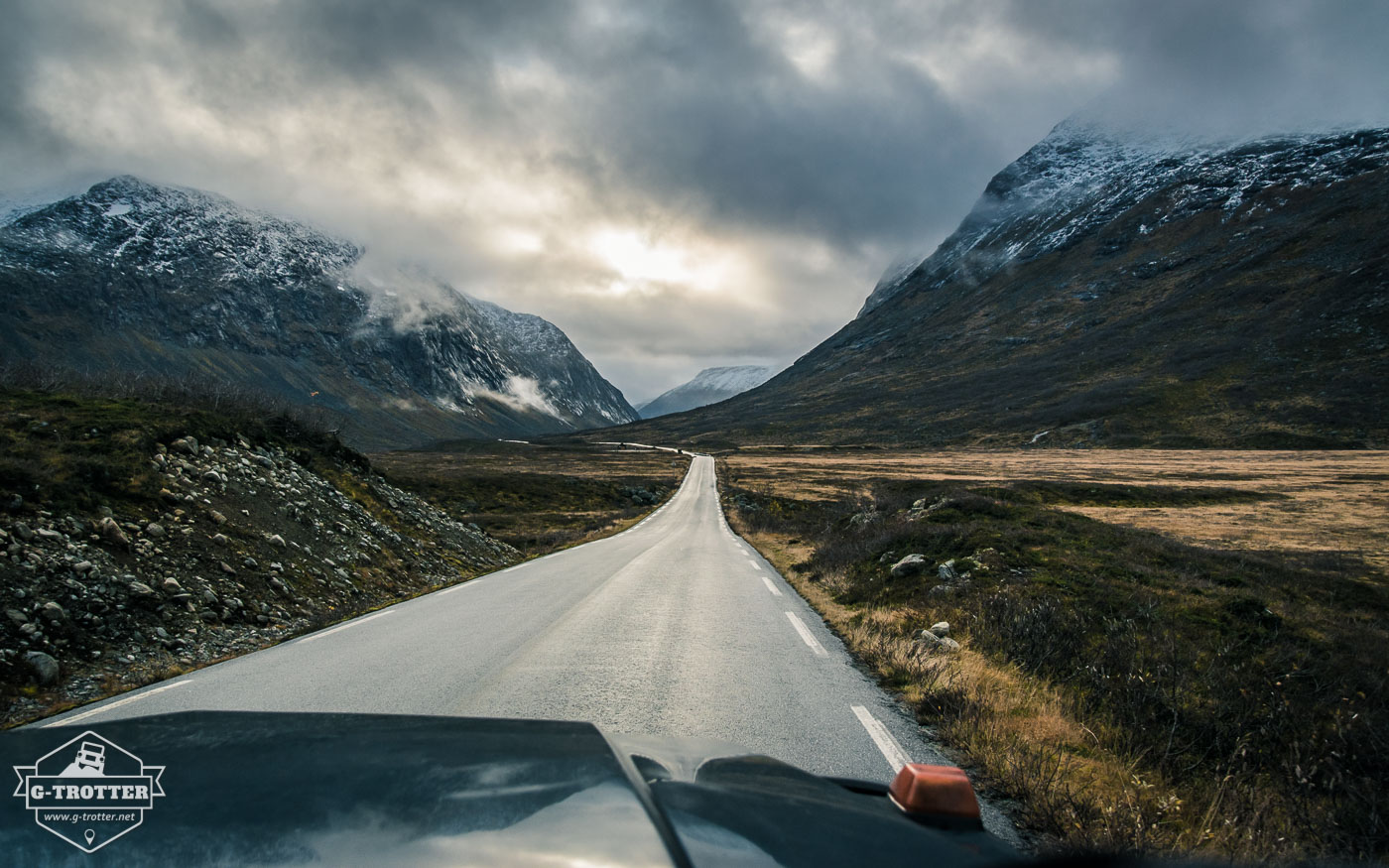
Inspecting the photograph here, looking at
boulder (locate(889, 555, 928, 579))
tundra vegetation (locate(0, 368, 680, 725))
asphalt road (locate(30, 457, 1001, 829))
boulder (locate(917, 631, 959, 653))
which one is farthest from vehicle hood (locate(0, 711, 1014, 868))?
boulder (locate(889, 555, 928, 579))

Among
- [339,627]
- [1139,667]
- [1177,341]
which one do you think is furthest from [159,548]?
[1177,341]

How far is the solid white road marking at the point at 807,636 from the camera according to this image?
7.63 m

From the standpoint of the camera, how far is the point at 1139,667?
624 cm

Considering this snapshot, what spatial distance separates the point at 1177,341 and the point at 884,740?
527 ft

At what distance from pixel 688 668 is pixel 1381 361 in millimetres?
138576

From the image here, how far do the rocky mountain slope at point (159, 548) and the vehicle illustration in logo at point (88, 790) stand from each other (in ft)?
15.7

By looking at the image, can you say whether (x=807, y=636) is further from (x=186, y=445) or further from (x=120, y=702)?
(x=186, y=445)

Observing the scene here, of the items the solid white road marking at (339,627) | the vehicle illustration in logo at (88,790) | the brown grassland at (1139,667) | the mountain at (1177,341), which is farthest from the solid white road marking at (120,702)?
the mountain at (1177,341)

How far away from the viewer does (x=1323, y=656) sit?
8.62 meters

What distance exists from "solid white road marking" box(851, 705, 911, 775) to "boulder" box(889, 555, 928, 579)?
7498 mm

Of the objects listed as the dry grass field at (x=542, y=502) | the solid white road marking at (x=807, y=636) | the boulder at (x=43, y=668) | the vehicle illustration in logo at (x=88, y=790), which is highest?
the vehicle illustration in logo at (x=88, y=790)

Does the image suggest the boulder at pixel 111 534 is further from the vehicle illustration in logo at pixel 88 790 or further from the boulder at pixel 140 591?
the vehicle illustration in logo at pixel 88 790

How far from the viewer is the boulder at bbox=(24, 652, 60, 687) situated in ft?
19.7

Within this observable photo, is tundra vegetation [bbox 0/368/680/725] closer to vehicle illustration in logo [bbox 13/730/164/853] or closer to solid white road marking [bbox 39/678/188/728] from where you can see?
solid white road marking [bbox 39/678/188/728]
